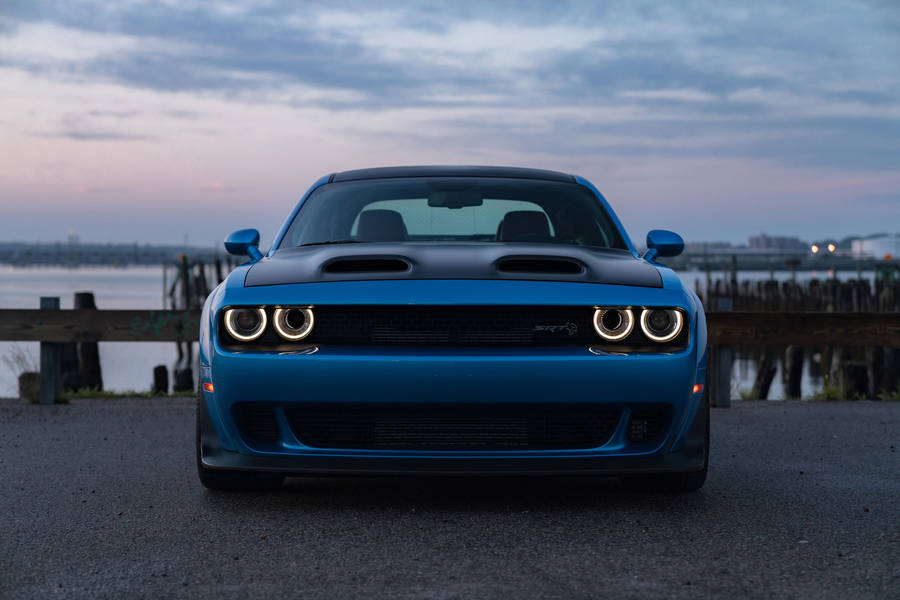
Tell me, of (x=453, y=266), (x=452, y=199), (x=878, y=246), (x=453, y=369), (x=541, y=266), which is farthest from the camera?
(x=878, y=246)

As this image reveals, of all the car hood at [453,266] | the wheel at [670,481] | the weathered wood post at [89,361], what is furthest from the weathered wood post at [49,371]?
the wheel at [670,481]

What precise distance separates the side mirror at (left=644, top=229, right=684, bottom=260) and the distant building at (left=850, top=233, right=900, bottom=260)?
90.3 meters

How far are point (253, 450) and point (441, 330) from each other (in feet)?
3.11

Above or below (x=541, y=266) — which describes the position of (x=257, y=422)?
below

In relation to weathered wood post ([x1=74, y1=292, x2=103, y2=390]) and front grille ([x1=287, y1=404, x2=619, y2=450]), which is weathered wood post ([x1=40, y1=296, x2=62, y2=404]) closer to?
weathered wood post ([x1=74, y1=292, x2=103, y2=390])

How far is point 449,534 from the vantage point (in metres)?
4.19

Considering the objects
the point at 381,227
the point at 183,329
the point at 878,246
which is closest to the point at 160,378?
the point at 183,329

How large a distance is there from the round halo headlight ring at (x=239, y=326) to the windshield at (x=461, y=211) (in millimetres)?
1175

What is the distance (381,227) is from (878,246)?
317 feet

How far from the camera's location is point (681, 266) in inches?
3930

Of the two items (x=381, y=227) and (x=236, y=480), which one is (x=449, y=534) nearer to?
(x=236, y=480)

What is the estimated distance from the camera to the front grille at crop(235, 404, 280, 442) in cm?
436

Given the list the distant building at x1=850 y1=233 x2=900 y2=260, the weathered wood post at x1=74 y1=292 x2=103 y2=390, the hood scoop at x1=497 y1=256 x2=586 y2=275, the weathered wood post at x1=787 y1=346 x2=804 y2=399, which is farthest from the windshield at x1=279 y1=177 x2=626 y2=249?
the distant building at x1=850 y1=233 x2=900 y2=260

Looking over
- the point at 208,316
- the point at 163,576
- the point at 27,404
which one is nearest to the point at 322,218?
the point at 208,316
